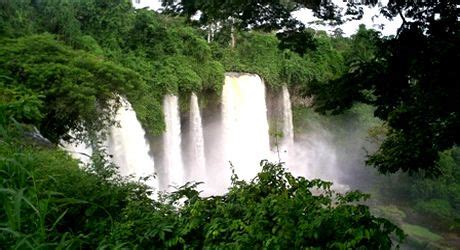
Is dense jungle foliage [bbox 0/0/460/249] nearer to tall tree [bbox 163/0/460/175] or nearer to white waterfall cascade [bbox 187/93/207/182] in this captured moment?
tall tree [bbox 163/0/460/175]

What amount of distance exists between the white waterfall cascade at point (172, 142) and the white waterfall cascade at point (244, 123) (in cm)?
408

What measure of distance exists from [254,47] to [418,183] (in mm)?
11666

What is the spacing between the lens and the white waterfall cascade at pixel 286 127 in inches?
1103

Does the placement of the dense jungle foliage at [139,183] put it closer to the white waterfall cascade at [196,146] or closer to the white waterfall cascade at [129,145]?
the white waterfall cascade at [129,145]

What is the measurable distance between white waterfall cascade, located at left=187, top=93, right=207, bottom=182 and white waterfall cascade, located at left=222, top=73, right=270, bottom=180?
7.19 ft

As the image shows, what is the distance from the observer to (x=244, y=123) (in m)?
24.2

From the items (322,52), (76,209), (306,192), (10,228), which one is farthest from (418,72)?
(322,52)

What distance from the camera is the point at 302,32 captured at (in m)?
6.35

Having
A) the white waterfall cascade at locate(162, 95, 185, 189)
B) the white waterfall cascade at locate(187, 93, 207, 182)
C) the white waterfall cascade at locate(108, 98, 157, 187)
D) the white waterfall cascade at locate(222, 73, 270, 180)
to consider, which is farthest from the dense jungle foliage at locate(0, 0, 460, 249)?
the white waterfall cascade at locate(222, 73, 270, 180)

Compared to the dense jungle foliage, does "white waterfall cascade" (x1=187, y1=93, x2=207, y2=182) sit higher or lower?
lower

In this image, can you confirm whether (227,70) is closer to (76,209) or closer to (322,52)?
(322,52)

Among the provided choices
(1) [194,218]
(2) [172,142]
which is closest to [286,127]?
(2) [172,142]

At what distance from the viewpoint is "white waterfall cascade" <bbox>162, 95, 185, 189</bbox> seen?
18750 mm

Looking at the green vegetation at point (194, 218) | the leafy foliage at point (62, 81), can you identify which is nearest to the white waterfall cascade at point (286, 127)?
the leafy foliage at point (62, 81)
